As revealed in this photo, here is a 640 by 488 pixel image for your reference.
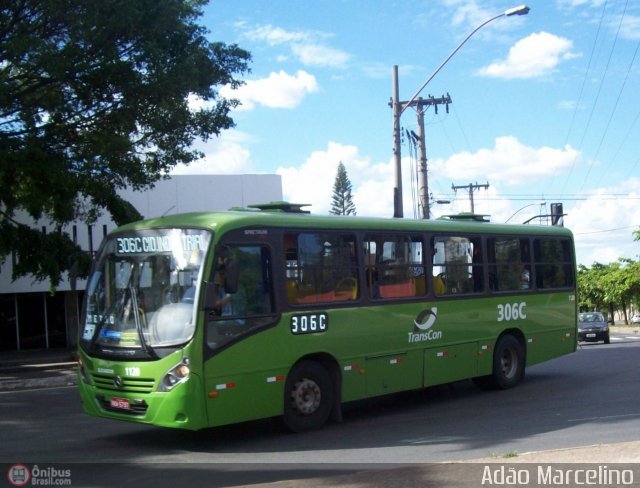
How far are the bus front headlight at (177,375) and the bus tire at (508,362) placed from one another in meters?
7.08

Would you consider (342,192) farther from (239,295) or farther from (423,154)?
(239,295)

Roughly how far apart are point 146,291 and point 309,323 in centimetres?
230

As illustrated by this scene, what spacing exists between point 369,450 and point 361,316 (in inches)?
100

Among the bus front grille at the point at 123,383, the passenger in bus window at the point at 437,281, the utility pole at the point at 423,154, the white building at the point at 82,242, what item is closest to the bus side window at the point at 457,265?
the passenger in bus window at the point at 437,281

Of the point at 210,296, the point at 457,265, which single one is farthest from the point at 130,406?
the point at 457,265

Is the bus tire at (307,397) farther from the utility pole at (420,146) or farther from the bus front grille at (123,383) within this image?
the utility pole at (420,146)

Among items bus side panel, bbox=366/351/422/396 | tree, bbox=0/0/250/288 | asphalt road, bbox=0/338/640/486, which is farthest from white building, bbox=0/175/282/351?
bus side panel, bbox=366/351/422/396

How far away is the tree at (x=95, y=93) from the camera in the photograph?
16.9m

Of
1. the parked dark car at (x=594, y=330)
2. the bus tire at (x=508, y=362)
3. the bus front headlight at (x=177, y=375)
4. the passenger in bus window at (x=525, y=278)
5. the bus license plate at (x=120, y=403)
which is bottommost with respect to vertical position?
the parked dark car at (x=594, y=330)

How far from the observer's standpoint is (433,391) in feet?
49.0

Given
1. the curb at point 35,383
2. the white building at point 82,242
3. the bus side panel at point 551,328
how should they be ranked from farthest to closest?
the white building at point 82,242, the curb at point 35,383, the bus side panel at point 551,328

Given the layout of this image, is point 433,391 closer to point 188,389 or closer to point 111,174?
point 188,389

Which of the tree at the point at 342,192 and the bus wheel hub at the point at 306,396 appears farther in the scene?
the tree at the point at 342,192

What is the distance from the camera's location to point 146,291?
380 inches
